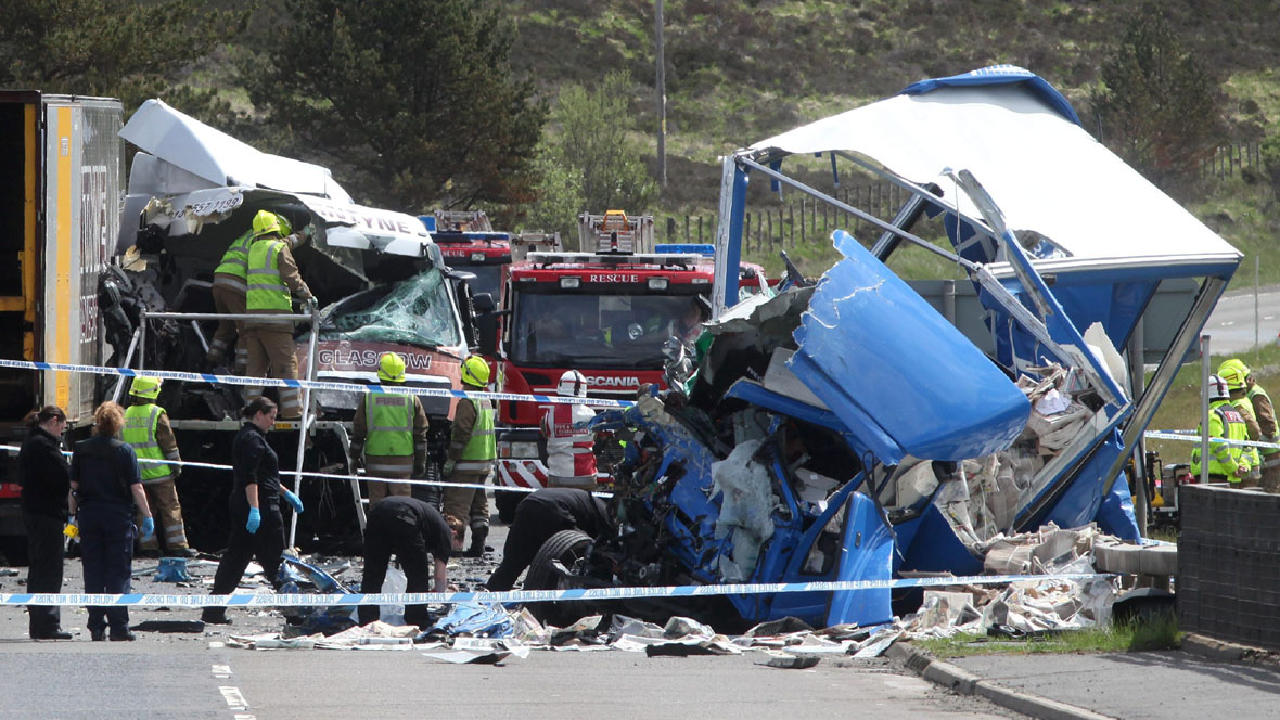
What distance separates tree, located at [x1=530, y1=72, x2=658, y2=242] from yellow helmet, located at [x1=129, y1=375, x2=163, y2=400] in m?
25.6

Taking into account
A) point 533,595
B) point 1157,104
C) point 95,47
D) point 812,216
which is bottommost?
point 533,595

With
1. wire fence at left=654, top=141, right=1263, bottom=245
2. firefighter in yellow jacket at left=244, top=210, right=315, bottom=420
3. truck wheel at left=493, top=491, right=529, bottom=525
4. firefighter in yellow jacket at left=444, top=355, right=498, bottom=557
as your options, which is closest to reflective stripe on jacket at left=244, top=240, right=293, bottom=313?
firefighter in yellow jacket at left=244, top=210, right=315, bottom=420

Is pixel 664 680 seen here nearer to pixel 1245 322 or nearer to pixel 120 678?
pixel 120 678

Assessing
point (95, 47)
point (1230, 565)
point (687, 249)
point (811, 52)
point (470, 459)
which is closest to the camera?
point (1230, 565)

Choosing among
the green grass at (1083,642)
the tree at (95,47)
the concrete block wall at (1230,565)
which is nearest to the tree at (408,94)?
the tree at (95,47)

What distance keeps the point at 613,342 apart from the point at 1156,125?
103 ft

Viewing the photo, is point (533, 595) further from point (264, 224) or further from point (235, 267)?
point (235, 267)

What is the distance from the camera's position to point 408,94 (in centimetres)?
3503

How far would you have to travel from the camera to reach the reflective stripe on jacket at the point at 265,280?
13.6 meters

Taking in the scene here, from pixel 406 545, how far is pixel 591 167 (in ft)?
102

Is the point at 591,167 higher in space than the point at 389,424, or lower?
higher

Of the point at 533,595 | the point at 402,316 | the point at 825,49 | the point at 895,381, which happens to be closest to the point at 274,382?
the point at 402,316

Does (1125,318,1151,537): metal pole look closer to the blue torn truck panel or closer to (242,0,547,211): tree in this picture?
the blue torn truck panel

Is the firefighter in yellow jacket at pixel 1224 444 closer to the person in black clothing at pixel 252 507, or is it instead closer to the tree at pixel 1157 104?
the person in black clothing at pixel 252 507
